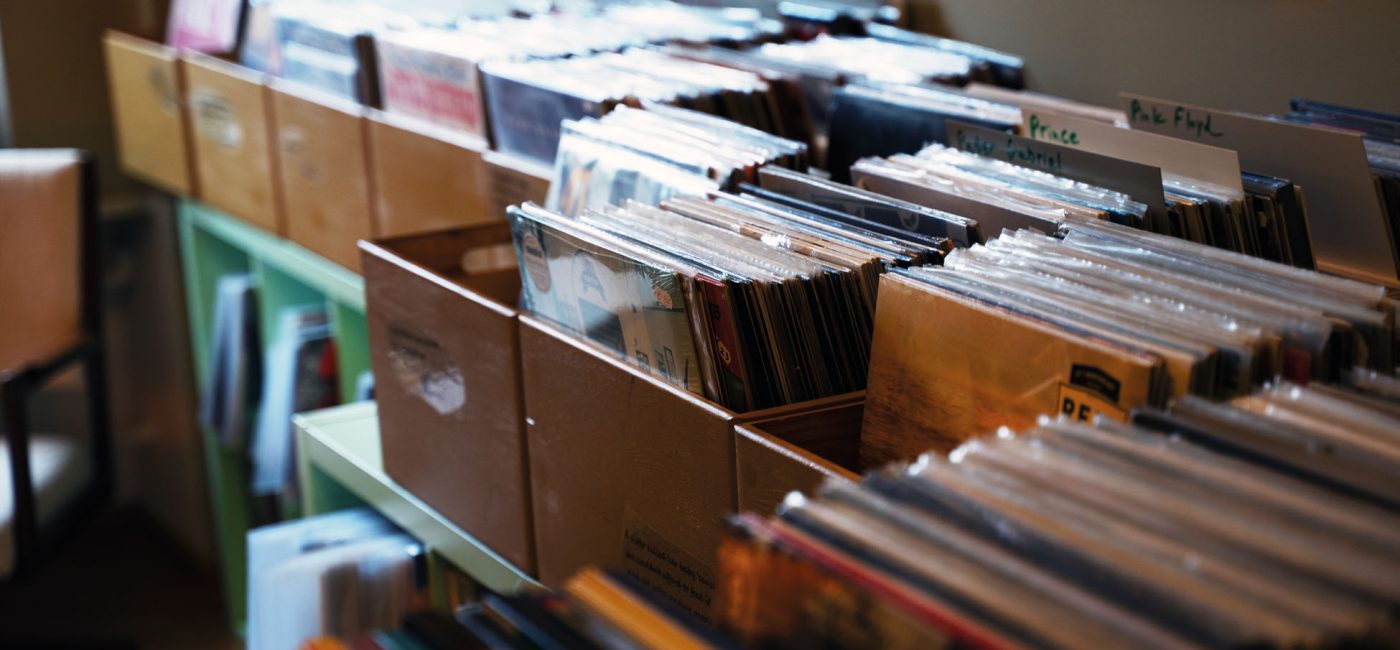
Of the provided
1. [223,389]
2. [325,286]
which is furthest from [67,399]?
[325,286]

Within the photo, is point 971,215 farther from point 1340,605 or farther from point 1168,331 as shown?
point 1340,605

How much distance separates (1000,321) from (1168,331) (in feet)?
0.35

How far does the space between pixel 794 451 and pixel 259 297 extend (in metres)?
1.83

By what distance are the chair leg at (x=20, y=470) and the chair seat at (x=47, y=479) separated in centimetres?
1

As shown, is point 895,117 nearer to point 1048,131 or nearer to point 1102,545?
point 1048,131

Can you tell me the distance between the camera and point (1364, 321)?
811 millimetres

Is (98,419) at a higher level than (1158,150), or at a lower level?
lower

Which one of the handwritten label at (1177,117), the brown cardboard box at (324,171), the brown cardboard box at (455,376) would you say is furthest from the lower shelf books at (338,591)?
the handwritten label at (1177,117)

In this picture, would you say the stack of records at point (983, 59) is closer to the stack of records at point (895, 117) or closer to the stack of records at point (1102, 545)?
the stack of records at point (895, 117)

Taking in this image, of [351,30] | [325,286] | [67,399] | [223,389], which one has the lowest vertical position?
[67,399]

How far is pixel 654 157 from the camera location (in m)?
1.35

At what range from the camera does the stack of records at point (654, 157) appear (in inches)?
51.1

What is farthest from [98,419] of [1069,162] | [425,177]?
[1069,162]

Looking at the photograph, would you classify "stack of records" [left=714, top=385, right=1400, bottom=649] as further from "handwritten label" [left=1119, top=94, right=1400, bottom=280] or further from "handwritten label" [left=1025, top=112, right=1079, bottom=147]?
"handwritten label" [left=1025, top=112, right=1079, bottom=147]
